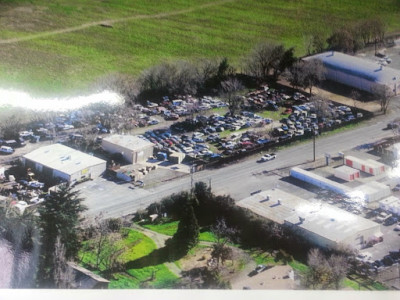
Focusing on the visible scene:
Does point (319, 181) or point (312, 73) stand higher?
point (312, 73)

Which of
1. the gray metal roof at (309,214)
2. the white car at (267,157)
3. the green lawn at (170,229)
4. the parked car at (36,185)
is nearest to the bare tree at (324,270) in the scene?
the gray metal roof at (309,214)

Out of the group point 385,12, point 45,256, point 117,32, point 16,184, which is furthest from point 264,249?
point 385,12

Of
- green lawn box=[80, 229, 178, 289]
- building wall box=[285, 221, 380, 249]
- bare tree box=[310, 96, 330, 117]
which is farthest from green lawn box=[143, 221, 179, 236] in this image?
bare tree box=[310, 96, 330, 117]

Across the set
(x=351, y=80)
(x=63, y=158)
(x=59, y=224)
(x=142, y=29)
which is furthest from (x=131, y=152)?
(x=351, y=80)

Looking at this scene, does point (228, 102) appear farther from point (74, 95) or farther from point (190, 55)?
point (74, 95)

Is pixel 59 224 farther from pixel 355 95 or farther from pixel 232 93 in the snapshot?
pixel 355 95

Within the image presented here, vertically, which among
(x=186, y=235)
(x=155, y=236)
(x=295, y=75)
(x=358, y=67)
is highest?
(x=358, y=67)

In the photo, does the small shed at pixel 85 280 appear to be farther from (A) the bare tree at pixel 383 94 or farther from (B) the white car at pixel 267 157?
(A) the bare tree at pixel 383 94
